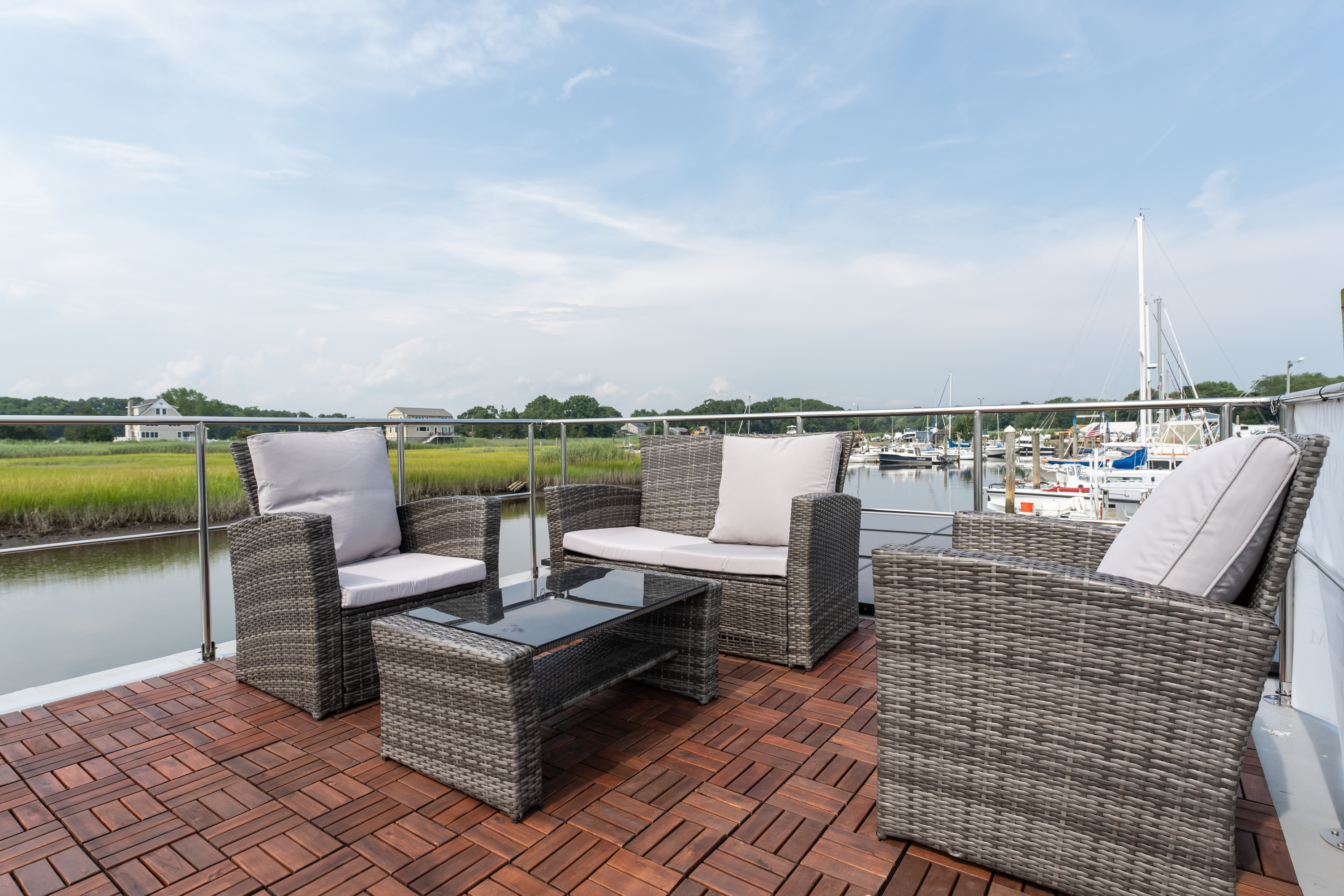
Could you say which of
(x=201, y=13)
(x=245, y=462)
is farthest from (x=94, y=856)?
(x=201, y=13)

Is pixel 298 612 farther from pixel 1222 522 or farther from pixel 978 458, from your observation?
pixel 978 458

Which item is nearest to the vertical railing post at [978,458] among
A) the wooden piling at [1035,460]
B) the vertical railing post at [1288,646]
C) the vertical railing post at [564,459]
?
the wooden piling at [1035,460]

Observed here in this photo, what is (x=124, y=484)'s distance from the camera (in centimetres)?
295

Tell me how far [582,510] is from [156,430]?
171 centimetres

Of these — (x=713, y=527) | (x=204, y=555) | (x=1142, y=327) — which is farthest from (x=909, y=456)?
(x=1142, y=327)

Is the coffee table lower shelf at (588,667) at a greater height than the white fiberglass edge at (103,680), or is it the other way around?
the coffee table lower shelf at (588,667)

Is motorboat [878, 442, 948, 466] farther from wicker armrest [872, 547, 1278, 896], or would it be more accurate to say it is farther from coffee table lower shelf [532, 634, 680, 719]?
wicker armrest [872, 547, 1278, 896]

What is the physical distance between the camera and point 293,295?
19.7m

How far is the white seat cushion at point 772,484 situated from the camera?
289cm

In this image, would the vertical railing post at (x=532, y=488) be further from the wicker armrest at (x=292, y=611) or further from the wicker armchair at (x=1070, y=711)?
the wicker armchair at (x=1070, y=711)

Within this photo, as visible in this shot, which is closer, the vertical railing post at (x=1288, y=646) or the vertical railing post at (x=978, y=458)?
the vertical railing post at (x=1288, y=646)

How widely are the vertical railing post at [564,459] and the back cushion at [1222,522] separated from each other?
315cm

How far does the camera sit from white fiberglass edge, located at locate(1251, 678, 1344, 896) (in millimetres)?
1378

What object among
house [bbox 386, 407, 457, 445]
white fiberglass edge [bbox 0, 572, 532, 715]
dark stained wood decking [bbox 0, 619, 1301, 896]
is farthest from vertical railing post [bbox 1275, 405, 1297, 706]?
white fiberglass edge [bbox 0, 572, 532, 715]
